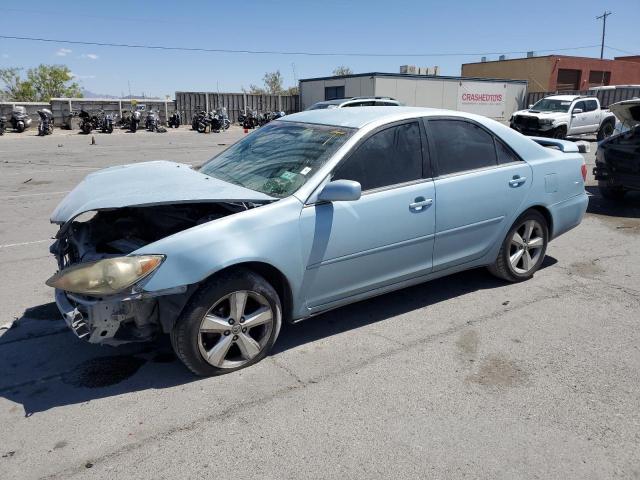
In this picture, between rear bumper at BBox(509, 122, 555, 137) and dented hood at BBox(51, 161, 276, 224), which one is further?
rear bumper at BBox(509, 122, 555, 137)

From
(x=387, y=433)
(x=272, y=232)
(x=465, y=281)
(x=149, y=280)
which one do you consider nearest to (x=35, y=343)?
(x=149, y=280)

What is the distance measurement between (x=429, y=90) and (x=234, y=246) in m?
33.8

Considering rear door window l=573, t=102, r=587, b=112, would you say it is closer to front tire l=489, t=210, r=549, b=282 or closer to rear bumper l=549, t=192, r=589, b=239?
rear bumper l=549, t=192, r=589, b=239

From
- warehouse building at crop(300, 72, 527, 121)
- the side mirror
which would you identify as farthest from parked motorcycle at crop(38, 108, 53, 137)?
the side mirror

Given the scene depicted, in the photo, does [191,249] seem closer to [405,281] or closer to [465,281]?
[405,281]

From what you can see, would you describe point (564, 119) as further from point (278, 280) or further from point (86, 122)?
point (86, 122)

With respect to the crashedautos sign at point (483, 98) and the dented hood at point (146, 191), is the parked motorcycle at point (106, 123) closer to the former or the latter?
the crashedautos sign at point (483, 98)

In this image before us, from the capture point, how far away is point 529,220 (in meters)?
5.05

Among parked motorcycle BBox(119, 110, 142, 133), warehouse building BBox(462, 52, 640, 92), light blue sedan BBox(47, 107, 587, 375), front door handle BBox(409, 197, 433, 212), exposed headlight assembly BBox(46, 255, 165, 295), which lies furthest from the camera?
warehouse building BBox(462, 52, 640, 92)

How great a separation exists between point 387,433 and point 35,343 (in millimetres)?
2723

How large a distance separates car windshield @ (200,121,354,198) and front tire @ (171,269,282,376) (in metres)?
0.70

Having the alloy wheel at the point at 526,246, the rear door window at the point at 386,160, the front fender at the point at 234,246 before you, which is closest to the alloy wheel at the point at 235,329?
the front fender at the point at 234,246

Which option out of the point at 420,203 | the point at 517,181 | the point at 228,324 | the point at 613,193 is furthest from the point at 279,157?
the point at 613,193

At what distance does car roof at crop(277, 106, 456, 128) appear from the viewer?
4.19 meters
